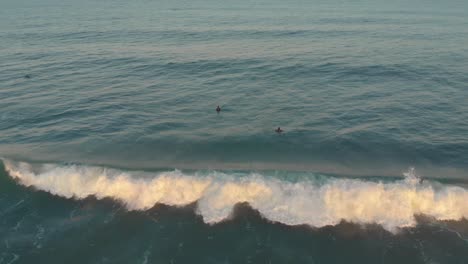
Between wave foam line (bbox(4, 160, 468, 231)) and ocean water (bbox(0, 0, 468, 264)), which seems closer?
ocean water (bbox(0, 0, 468, 264))

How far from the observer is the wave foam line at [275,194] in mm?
32875

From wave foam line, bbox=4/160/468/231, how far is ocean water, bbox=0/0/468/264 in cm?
16

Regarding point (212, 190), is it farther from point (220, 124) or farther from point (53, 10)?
point (53, 10)

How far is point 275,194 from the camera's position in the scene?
116 feet

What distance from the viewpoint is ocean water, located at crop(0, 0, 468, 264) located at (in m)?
30.6

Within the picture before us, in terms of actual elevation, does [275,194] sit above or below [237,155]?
above

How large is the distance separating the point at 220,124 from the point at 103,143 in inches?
637

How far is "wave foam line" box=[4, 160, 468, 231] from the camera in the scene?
1294 inches

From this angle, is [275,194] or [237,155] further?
[237,155]

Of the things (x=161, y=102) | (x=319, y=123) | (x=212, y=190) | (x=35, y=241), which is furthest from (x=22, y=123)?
(x=319, y=123)

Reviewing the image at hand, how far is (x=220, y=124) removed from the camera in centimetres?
5022

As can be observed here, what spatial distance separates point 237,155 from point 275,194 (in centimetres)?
929

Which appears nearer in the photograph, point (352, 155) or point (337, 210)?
point (337, 210)

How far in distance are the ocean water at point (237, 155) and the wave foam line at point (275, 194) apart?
0.16 meters
